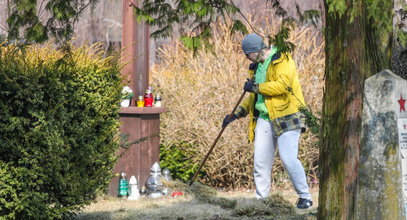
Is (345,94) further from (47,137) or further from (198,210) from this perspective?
(198,210)

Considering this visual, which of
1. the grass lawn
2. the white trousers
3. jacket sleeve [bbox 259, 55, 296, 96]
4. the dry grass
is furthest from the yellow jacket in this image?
the dry grass

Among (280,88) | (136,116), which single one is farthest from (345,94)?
(136,116)

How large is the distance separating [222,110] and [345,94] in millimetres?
5453

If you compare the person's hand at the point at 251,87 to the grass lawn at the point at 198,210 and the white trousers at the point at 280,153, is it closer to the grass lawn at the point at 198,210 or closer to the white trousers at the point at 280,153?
the white trousers at the point at 280,153

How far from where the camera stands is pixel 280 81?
27.3 ft

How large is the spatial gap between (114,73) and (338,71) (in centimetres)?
254

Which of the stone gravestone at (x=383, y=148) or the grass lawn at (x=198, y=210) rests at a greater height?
the stone gravestone at (x=383, y=148)

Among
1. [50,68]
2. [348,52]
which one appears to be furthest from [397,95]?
[50,68]

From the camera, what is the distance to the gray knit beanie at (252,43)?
27.9ft

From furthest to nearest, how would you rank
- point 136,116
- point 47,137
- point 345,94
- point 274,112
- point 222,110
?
point 222,110 < point 136,116 < point 274,112 < point 47,137 < point 345,94

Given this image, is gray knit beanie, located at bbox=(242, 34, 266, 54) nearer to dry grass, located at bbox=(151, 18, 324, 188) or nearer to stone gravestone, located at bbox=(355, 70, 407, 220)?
dry grass, located at bbox=(151, 18, 324, 188)

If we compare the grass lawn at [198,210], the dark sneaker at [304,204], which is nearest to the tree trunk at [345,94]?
the grass lawn at [198,210]

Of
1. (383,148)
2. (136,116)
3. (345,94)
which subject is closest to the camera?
(383,148)

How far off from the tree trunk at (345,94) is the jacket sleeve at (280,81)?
7.42 feet
